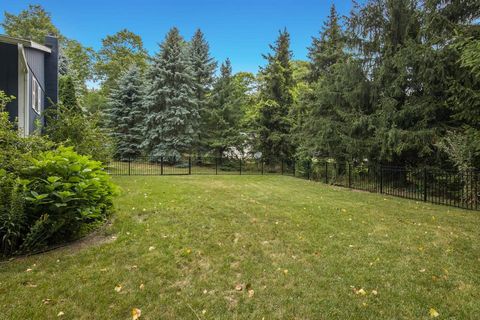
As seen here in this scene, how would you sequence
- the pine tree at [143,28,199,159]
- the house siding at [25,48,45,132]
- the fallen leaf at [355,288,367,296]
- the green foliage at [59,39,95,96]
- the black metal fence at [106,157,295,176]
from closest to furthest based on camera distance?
the fallen leaf at [355,288,367,296]
the house siding at [25,48,45,132]
the black metal fence at [106,157,295,176]
the pine tree at [143,28,199,159]
the green foliage at [59,39,95,96]

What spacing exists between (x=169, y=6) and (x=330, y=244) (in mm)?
18792

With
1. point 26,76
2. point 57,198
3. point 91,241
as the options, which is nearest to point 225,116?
point 26,76

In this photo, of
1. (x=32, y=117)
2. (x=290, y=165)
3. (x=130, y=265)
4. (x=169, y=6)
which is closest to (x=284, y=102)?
(x=290, y=165)

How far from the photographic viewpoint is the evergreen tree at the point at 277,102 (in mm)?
18750

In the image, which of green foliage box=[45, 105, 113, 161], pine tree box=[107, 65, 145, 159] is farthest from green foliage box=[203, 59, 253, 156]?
green foliage box=[45, 105, 113, 161]

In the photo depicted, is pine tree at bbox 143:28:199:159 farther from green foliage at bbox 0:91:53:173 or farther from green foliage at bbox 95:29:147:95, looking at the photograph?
green foliage at bbox 0:91:53:173

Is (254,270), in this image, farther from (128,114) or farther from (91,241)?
(128,114)

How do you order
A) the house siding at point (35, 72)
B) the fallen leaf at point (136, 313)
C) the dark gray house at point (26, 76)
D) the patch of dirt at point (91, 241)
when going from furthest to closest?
the house siding at point (35, 72), the dark gray house at point (26, 76), the patch of dirt at point (91, 241), the fallen leaf at point (136, 313)

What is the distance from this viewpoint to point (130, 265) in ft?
Result: 11.6

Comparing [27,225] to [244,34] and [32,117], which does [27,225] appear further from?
[244,34]

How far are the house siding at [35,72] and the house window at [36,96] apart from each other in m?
0.18

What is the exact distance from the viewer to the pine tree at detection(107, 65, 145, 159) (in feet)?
72.1

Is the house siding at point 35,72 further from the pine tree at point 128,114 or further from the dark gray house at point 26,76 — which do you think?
the pine tree at point 128,114

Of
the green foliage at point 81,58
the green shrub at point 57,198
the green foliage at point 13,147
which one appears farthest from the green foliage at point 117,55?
the green shrub at point 57,198
